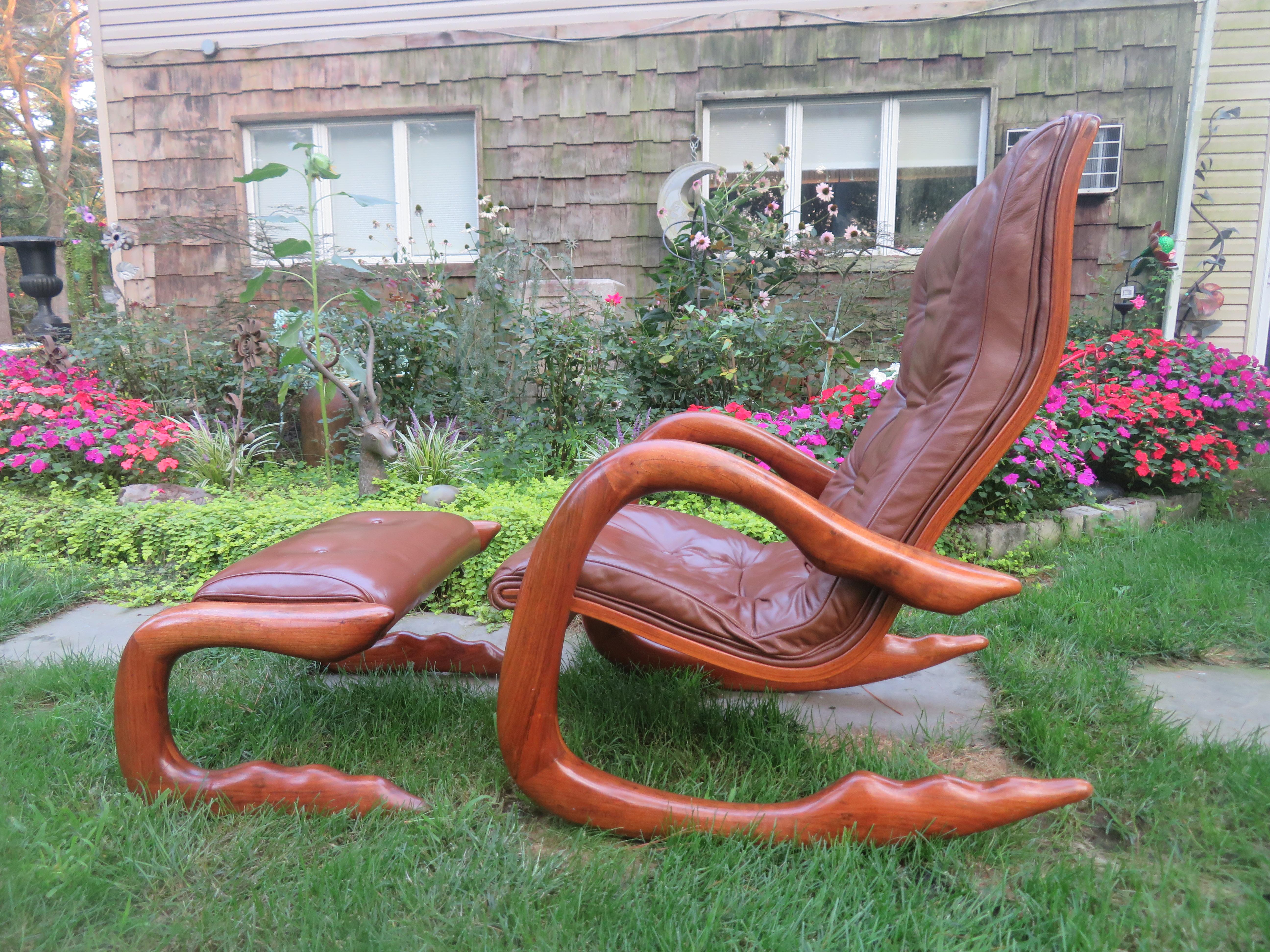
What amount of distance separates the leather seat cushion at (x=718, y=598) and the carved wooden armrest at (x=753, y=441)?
12.8 inches

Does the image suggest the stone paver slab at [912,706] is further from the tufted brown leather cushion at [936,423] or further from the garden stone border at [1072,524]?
the garden stone border at [1072,524]

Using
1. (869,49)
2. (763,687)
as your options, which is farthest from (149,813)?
(869,49)

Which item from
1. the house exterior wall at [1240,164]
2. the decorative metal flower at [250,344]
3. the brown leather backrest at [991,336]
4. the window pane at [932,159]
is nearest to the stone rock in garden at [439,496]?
the decorative metal flower at [250,344]

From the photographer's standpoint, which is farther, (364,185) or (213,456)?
(364,185)

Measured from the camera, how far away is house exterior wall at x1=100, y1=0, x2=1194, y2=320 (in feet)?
16.6

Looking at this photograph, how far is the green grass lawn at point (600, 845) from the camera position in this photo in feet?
3.86

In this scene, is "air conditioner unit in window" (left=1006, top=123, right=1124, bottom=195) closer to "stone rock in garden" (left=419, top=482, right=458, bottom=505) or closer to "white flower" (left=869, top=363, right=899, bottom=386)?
"white flower" (left=869, top=363, right=899, bottom=386)

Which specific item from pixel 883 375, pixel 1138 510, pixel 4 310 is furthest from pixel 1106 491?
pixel 4 310

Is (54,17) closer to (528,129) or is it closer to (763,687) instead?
(528,129)

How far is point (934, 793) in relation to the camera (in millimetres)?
1321

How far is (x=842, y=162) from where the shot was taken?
218 inches

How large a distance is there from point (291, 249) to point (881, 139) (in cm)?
411

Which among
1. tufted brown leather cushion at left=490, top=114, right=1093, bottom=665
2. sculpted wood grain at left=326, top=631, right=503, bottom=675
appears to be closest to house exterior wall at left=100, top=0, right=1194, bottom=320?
sculpted wood grain at left=326, top=631, right=503, bottom=675

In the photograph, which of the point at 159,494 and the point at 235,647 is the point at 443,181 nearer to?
the point at 159,494
